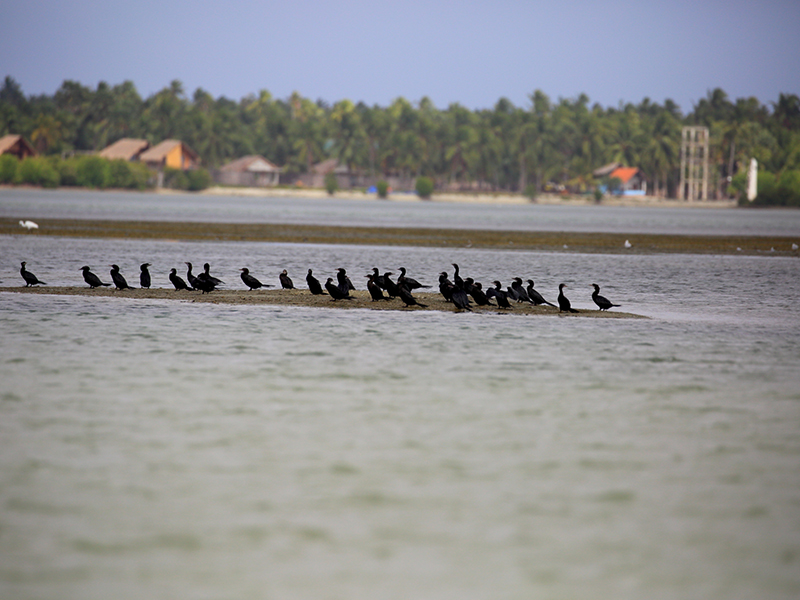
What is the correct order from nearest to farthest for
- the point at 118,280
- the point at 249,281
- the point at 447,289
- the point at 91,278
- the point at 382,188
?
the point at 447,289 → the point at 118,280 → the point at 91,278 → the point at 249,281 → the point at 382,188

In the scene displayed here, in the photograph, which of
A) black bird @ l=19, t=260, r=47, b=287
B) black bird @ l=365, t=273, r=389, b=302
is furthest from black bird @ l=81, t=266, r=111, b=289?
black bird @ l=365, t=273, r=389, b=302

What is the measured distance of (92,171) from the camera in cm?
17175

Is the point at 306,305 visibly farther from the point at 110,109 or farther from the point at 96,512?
the point at 110,109

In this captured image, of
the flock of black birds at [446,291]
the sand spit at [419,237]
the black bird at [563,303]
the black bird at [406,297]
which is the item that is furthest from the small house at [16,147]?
the black bird at [563,303]

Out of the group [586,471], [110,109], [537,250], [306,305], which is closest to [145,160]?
[110,109]

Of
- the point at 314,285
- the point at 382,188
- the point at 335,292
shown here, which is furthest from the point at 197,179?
the point at 335,292

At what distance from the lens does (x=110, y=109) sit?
198750 mm

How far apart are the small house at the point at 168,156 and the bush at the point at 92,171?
542 inches

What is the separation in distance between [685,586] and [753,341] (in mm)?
14910

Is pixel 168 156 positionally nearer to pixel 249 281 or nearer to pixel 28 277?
pixel 28 277

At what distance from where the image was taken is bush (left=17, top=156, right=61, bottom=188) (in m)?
170

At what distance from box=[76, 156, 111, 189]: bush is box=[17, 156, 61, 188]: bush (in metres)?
3.83

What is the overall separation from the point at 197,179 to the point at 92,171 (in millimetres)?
23807

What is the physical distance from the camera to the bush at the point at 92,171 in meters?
171
